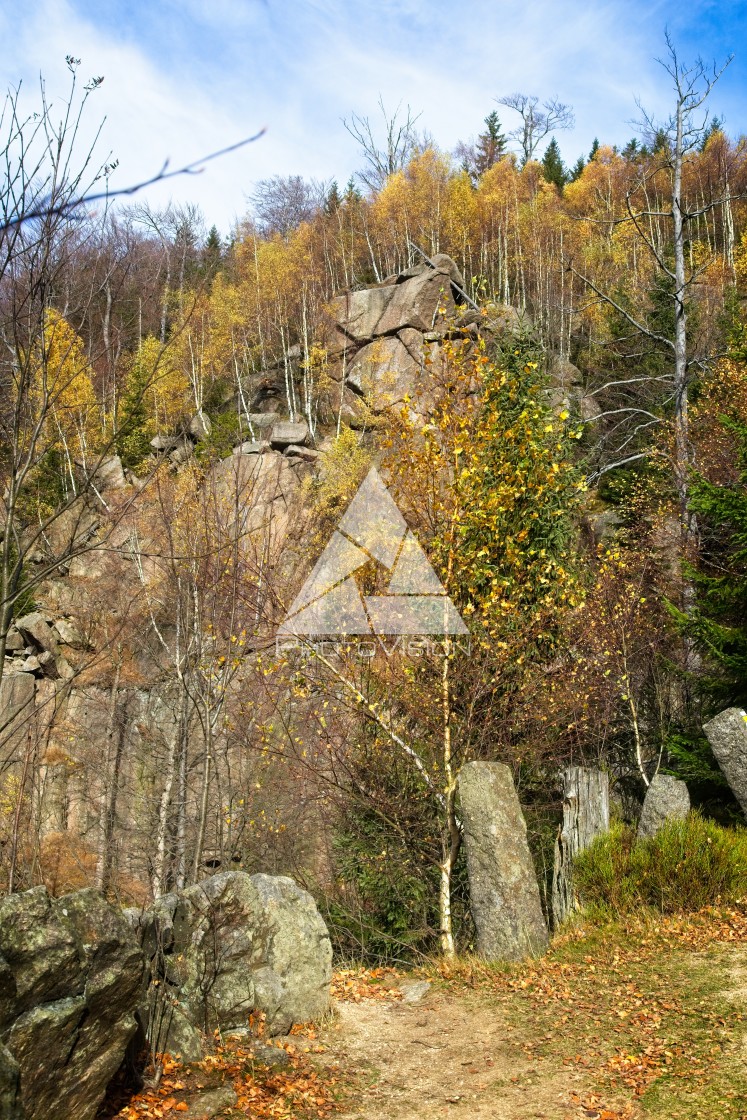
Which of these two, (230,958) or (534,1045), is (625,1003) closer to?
(534,1045)

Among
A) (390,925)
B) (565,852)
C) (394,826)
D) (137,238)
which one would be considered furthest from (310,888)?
(137,238)

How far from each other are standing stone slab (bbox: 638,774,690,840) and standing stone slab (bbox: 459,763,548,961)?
56.2 inches

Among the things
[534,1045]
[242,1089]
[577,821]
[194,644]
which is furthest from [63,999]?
[194,644]

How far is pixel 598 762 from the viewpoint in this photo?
10422 mm

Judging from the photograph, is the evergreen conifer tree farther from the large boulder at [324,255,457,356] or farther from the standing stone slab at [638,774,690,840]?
the standing stone slab at [638,774,690,840]

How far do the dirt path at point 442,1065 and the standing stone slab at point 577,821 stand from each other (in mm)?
1840

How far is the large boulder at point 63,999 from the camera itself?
3713 mm

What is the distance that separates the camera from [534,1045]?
207 inches

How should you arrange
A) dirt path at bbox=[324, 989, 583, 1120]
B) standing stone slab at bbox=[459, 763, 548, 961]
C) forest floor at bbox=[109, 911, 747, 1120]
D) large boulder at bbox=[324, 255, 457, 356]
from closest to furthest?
1. forest floor at bbox=[109, 911, 747, 1120]
2. dirt path at bbox=[324, 989, 583, 1120]
3. standing stone slab at bbox=[459, 763, 548, 961]
4. large boulder at bbox=[324, 255, 457, 356]

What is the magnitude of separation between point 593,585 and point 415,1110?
8.55 m

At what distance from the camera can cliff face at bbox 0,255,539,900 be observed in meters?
8.98

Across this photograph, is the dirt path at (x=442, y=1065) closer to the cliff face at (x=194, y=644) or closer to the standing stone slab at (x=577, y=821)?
the standing stone slab at (x=577, y=821)

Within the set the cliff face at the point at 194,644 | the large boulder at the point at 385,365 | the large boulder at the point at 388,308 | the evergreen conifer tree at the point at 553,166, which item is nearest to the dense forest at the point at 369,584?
the cliff face at the point at 194,644

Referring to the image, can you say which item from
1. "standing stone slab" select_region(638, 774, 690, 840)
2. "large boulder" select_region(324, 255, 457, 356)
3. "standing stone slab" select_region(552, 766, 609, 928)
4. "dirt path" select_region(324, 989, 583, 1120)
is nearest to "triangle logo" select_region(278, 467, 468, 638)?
"standing stone slab" select_region(552, 766, 609, 928)
